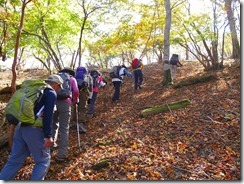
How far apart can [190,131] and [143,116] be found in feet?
6.62

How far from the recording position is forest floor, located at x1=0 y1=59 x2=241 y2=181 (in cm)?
483

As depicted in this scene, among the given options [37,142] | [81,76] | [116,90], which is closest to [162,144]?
[37,142]

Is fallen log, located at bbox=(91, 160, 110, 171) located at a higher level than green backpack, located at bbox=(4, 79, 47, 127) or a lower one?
lower

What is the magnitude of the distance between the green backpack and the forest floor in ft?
5.39

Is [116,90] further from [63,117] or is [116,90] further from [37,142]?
[37,142]

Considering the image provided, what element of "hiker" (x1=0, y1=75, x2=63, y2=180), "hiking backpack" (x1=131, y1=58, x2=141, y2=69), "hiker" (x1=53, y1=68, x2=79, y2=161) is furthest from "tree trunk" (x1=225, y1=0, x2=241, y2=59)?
"hiker" (x1=0, y1=75, x2=63, y2=180)

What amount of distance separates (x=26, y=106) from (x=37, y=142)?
64cm

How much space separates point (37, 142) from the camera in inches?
163

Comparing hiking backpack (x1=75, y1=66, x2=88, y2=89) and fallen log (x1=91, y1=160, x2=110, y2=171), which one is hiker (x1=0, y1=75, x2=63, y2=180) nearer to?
fallen log (x1=91, y1=160, x2=110, y2=171)

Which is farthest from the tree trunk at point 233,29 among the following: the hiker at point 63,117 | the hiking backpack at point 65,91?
the hiker at point 63,117

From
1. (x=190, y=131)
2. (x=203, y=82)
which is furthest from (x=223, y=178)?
(x=203, y=82)

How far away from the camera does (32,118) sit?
4.09 meters

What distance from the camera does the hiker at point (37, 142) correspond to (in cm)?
414

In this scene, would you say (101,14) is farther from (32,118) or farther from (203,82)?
(32,118)
